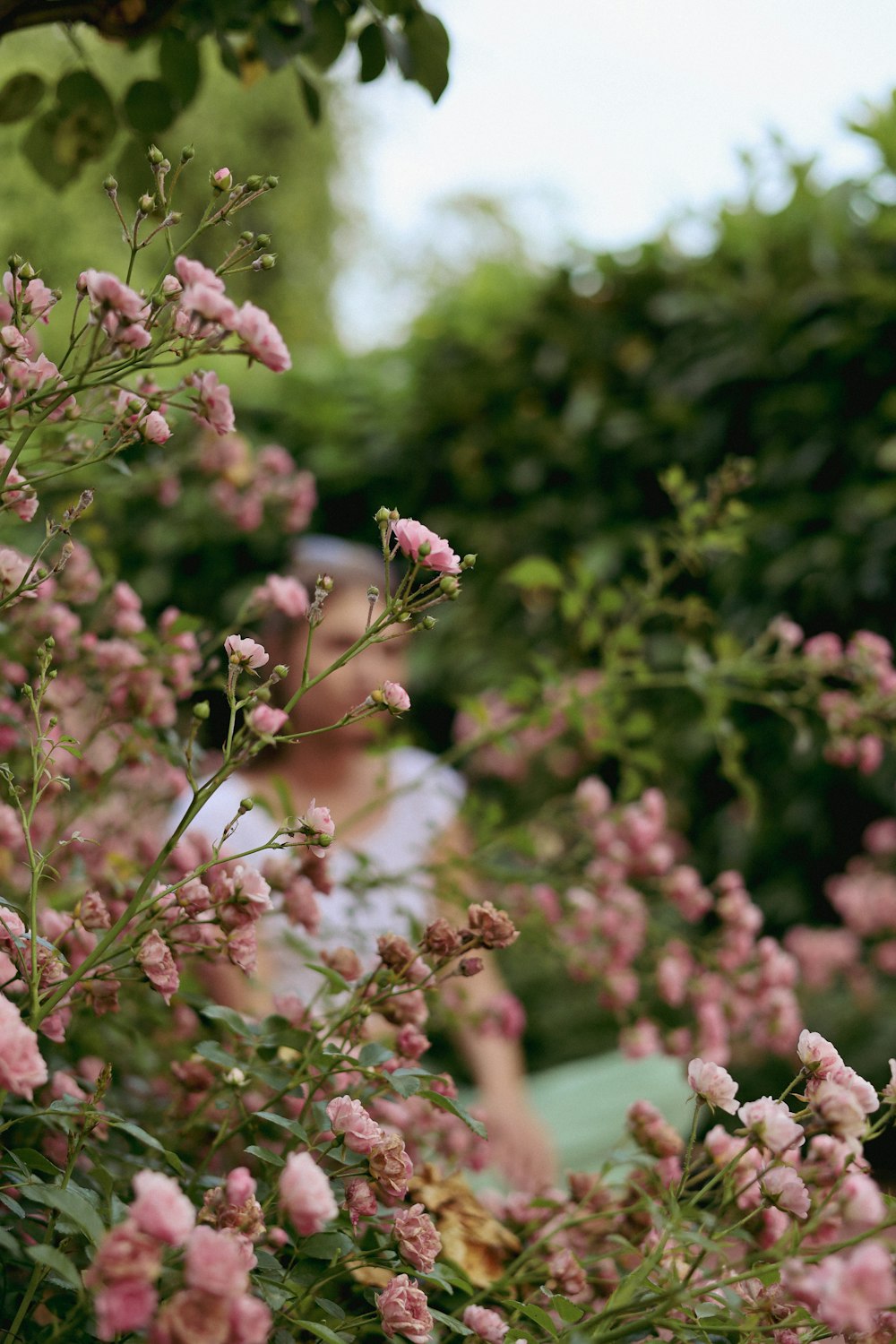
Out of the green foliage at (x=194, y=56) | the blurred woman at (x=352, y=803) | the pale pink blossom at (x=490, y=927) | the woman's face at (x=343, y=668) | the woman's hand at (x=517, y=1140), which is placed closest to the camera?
the pale pink blossom at (x=490, y=927)

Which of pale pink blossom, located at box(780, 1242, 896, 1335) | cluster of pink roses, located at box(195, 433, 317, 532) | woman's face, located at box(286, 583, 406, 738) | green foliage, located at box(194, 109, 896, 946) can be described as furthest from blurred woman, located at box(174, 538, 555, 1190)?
pale pink blossom, located at box(780, 1242, 896, 1335)

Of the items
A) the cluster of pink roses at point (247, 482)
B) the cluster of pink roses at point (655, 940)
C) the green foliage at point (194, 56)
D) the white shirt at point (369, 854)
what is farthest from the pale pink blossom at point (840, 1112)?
the cluster of pink roses at point (247, 482)

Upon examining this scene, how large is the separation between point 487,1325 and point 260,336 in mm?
580

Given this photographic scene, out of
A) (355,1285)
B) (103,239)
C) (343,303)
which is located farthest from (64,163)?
(343,303)

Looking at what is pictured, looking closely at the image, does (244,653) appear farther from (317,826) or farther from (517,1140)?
(517,1140)

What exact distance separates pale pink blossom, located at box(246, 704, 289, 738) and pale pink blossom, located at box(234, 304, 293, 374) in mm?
202

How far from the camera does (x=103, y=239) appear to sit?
34.2 feet

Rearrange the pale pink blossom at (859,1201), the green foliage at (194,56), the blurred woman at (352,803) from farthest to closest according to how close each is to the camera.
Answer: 1. the blurred woman at (352,803)
2. the green foliage at (194,56)
3. the pale pink blossom at (859,1201)

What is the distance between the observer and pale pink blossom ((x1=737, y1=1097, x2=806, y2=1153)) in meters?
0.60

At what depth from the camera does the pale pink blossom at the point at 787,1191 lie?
0.62 m

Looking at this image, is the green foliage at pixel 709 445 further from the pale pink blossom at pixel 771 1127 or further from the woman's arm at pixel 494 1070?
the pale pink blossom at pixel 771 1127

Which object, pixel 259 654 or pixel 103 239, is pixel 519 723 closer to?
pixel 259 654

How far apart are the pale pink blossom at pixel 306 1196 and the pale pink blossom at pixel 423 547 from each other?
333 mm

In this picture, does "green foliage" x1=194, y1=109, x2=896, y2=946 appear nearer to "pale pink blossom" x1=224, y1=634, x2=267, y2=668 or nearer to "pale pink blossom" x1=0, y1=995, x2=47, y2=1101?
"pale pink blossom" x1=224, y1=634, x2=267, y2=668
